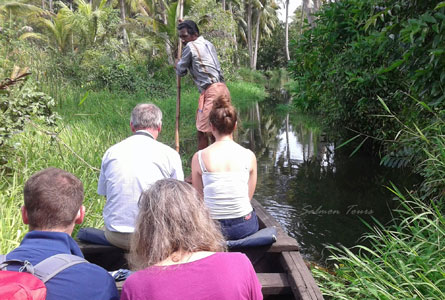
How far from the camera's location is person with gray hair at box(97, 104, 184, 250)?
10.5 ft

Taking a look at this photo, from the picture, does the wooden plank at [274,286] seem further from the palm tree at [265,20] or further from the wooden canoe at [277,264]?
the palm tree at [265,20]

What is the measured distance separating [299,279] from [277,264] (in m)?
0.67

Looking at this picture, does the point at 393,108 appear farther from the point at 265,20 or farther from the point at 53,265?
the point at 265,20

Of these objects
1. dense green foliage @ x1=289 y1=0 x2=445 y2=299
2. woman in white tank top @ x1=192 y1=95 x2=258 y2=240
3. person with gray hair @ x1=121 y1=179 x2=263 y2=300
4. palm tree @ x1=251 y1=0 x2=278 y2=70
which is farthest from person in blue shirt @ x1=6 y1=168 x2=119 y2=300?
palm tree @ x1=251 y1=0 x2=278 y2=70

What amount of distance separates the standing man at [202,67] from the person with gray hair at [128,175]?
221cm

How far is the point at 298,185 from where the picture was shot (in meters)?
8.28

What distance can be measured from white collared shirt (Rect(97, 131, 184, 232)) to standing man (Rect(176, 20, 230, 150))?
7.38 feet

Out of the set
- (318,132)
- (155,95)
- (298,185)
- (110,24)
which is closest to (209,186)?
(298,185)

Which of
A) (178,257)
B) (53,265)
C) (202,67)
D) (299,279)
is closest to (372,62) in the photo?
(202,67)

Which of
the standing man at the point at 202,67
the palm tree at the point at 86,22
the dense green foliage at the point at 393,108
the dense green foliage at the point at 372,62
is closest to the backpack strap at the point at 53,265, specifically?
the dense green foliage at the point at 393,108

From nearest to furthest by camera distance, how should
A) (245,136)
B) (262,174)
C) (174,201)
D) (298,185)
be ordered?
(174,201), (298,185), (262,174), (245,136)

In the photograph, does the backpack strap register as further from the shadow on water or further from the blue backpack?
the shadow on water

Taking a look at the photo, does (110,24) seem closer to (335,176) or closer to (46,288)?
(335,176)

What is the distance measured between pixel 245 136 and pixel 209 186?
33.6 ft
